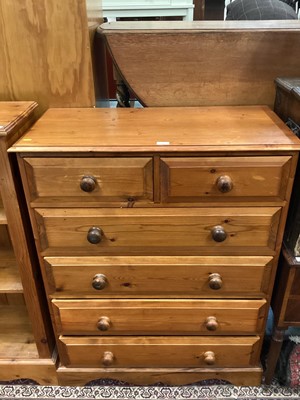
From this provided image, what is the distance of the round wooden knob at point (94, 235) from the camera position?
1039 mm

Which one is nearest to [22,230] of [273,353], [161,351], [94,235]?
[94,235]

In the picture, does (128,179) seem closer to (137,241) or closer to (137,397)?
(137,241)

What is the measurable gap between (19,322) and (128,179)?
0.89 metres

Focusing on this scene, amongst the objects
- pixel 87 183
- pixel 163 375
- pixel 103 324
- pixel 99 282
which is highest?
pixel 87 183

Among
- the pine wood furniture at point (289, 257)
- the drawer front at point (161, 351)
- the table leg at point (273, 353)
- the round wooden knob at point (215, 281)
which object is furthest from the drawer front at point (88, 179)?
the table leg at point (273, 353)

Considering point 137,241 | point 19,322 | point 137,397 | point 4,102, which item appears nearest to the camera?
point 137,241

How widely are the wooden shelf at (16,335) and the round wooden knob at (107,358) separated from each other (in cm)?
27

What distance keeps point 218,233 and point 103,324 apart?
511 millimetres

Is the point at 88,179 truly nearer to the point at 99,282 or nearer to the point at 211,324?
the point at 99,282

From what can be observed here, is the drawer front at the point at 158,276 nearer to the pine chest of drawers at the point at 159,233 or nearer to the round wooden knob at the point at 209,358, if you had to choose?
the pine chest of drawers at the point at 159,233

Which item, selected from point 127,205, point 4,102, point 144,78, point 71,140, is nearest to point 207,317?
point 127,205

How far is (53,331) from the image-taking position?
1344 millimetres

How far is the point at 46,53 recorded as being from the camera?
1.18 meters

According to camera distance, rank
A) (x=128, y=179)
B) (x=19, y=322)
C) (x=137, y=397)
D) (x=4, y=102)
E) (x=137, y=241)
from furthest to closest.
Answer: (x=19, y=322) → (x=137, y=397) → (x=4, y=102) → (x=137, y=241) → (x=128, y=179)
